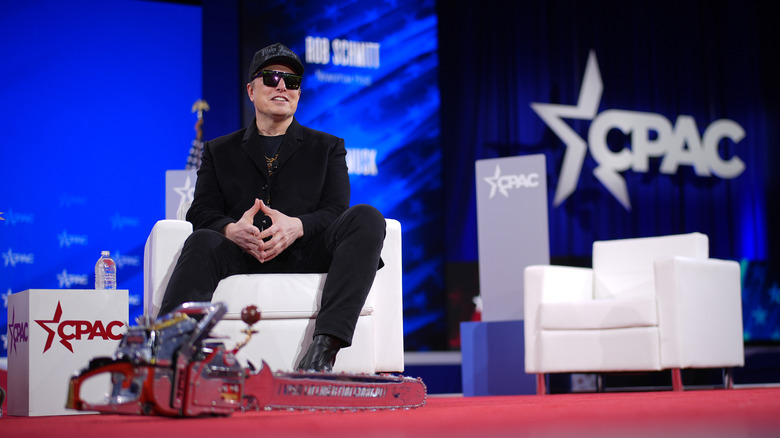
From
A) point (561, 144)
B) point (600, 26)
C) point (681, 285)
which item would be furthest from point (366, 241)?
point (600, 26)

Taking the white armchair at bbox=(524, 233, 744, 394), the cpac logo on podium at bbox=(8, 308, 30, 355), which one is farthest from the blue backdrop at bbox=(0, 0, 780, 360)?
the cpac logo on podium at bbox=(8, 308, 30, 355)

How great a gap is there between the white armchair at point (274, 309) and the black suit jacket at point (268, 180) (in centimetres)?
12

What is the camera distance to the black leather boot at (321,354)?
74.7 inches

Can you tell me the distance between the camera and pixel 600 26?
7070 millimetres

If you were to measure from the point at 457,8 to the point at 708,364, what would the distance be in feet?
12.6

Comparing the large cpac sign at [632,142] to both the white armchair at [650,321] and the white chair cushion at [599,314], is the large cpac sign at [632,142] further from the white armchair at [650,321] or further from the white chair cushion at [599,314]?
the white chair cushion at [599,314]

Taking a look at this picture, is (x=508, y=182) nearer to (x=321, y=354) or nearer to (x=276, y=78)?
(x=276, y=78)

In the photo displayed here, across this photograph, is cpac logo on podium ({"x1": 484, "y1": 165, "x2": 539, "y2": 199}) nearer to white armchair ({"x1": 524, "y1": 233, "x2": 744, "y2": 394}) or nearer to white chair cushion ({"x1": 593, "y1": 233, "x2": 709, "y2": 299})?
white chair cushion ({"x1": 593, "y1": 233, "x2": 709, "y2": 299})

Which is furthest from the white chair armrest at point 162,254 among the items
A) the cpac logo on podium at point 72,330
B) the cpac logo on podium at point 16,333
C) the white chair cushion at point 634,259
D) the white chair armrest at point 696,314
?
the white chair cushion at point 634,259

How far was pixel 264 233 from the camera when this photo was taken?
89.2 inches

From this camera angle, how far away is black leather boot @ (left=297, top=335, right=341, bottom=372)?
74.7 inches

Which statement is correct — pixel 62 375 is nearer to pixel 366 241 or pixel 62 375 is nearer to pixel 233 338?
pixel 233 338

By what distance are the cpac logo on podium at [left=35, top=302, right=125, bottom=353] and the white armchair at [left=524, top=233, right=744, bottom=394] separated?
217 cm

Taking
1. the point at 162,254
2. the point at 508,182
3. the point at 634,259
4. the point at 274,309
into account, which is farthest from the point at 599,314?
the point at 162,254
